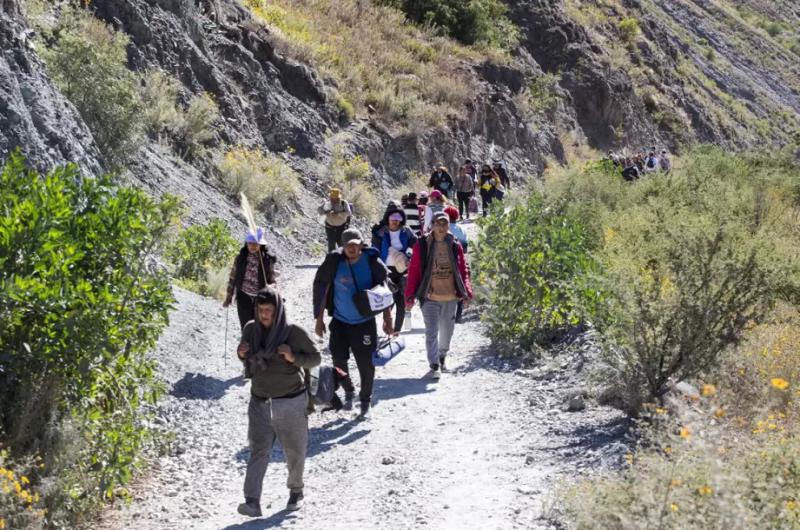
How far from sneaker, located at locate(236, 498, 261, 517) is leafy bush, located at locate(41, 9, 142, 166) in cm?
992

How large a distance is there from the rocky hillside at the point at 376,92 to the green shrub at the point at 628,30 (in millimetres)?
94

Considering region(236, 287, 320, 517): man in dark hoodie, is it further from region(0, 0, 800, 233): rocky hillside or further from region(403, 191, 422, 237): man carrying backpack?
region(403, 191, 422, 237): man carrying backpack

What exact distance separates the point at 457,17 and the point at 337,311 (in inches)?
1204

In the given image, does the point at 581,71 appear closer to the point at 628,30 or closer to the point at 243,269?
the point at 628,30

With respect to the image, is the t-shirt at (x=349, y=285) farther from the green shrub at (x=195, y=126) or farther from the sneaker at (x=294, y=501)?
the green shrub at (x=195, y=126)

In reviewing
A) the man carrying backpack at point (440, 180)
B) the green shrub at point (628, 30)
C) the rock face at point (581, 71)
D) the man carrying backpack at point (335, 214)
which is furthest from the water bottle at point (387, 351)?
the green shrub at point (628, 30)

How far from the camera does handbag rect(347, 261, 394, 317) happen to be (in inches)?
340

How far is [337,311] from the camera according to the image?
350 inches

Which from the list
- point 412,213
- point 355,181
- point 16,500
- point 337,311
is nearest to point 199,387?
point 337,311

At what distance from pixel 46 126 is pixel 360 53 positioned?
A: 67.2ft

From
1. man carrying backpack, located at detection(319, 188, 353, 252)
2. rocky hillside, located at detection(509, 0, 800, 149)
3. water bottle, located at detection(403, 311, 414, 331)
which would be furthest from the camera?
rocky hillside, located at detection(509, 0, 800, 149)

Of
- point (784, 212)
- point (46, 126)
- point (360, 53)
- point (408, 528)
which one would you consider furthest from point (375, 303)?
point (360, 53)

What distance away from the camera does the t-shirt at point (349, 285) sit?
28.7ft

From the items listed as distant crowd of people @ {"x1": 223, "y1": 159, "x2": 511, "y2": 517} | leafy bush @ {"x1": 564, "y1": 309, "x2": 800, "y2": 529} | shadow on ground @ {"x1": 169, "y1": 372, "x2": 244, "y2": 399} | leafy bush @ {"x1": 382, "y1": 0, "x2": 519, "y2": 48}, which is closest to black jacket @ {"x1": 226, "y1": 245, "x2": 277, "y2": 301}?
distant crowd of people @ {"x1": 223, "y1": 159, "x2": 511, "y2": 517}
